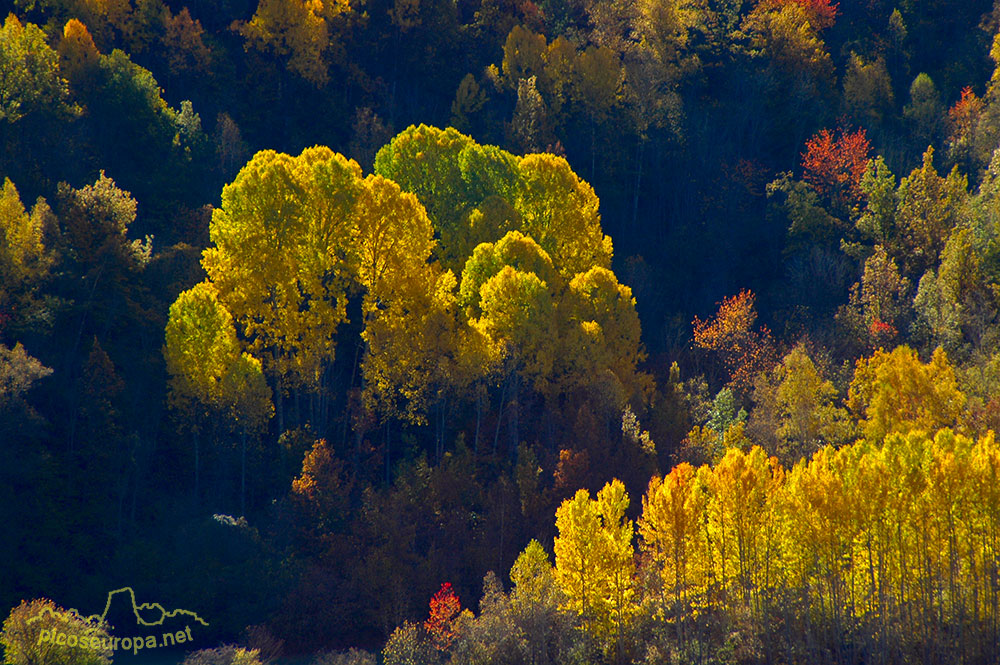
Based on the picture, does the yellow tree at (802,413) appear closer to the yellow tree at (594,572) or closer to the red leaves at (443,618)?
the yellow tree at (594,572)

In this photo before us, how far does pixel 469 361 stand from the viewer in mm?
60656

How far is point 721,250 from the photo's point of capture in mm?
84938

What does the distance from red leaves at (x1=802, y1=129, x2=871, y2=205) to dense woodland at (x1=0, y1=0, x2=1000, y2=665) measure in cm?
35

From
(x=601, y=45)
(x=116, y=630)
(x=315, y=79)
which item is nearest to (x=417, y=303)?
(x=116, y=630)

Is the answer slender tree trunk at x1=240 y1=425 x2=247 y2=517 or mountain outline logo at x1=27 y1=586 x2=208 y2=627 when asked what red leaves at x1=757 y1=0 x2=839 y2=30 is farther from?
mountain outline logo at x1=27 y1=586 x2=208 y2=627

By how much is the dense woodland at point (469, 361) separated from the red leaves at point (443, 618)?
0.41 feet

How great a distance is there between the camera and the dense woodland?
161 feet

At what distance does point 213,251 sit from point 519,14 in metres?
42.1

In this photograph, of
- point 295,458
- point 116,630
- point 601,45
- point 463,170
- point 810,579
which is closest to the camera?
point 810,579

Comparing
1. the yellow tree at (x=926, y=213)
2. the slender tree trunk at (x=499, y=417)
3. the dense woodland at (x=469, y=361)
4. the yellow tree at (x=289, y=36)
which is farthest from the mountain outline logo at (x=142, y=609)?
the yellow tree at (x=926, y=213)

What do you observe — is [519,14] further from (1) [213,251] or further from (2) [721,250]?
(1) [213,251]

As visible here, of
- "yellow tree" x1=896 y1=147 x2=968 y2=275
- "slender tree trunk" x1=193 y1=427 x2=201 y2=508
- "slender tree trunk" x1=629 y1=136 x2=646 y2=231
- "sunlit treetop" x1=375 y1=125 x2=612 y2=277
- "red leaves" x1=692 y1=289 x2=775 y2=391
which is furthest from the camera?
"slender tree trunk" x1=629 y1=136 x2=646 y2=231

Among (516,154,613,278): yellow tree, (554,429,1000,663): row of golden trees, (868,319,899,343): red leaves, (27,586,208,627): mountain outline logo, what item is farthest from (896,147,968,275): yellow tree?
(27,586,208,627): mountain outline logo

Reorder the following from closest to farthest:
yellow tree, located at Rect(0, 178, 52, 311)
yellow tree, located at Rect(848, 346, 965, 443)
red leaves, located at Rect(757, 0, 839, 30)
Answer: yellow tree, located at Rect(848, 346, 965, 443) < yellow tree, located at Rect(0, 178, 52, 311) < red leaves, located at Rect(757, 0, 839, 30)
